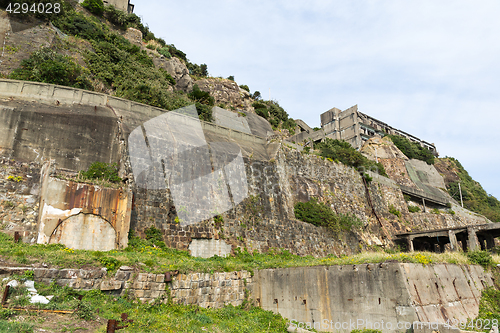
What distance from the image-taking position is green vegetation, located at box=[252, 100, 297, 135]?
4228 centimetres

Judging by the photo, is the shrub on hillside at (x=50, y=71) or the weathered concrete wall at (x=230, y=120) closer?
the shrub on hillside at (x=50, y=71)

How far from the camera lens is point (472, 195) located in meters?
54.7

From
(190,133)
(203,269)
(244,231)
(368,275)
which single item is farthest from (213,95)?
(368,275)

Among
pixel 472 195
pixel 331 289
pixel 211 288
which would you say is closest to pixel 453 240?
pixel 331 289

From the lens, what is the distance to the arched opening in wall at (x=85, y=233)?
40.2ft

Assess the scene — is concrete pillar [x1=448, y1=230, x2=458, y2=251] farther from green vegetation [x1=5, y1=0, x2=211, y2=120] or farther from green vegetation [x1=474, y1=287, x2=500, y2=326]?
green vegetation [x1=5, y1=0, x2=211, y2=120]

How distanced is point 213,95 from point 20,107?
23569 millimetres

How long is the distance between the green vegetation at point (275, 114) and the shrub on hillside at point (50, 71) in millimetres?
22623

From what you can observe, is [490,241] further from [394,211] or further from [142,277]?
[142,277]

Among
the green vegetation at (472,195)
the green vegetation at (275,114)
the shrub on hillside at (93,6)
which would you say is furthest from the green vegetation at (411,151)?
the shrub on hillside at (93,6)

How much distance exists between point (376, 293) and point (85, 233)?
35.2ft

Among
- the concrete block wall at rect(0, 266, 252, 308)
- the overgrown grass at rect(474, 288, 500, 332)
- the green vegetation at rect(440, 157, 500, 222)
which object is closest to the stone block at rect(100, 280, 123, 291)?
the concrete block wall at rect(0, 266, 252, 308)

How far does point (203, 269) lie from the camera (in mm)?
12250

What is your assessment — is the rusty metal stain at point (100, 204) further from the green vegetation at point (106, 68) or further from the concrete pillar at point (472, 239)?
the concrete pillar at point (472, 239)
